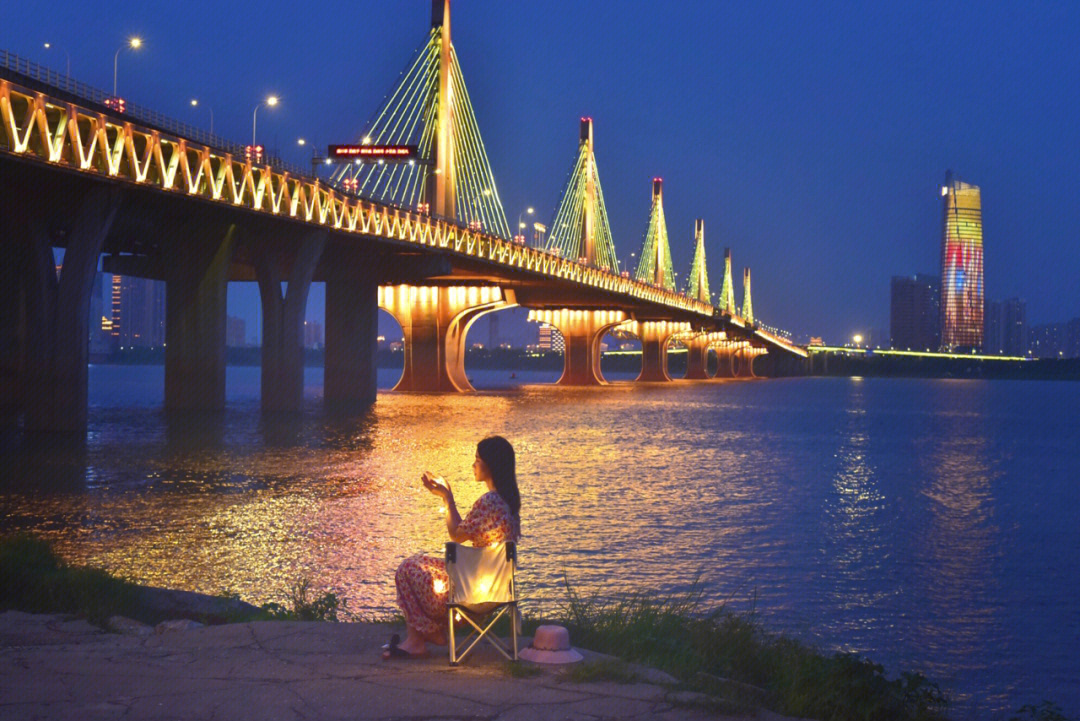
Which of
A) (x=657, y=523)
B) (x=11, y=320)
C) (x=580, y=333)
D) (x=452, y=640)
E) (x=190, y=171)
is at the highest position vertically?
(x=190, y=171)

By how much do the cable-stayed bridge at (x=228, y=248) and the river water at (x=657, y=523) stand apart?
393cm

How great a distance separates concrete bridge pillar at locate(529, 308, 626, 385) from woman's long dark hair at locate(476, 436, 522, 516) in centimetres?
10885

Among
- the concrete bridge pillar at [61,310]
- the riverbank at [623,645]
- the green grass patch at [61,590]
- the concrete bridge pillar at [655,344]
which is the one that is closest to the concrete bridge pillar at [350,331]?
the concrete bridge pillar at [61,310]

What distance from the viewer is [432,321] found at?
268 ft

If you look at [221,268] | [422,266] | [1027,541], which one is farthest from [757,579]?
[422,266]

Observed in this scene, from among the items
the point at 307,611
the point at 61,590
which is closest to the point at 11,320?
the point at 61,590

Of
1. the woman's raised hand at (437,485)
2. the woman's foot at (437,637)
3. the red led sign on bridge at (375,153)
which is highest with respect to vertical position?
the red led sign on bridge at (375,153)

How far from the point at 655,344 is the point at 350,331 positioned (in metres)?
87.4

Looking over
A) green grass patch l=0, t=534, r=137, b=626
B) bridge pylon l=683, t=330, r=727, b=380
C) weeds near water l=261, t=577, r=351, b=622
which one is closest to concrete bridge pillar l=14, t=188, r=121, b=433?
green grass patch l=0, t=534, r=137, b=626

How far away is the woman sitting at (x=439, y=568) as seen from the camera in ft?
28.3

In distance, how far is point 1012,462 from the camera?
1654 inches

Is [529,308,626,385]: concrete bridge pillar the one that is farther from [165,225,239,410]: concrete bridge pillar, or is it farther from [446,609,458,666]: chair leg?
[446,609,458,666]: chair leg

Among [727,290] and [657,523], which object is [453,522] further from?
[727,290]

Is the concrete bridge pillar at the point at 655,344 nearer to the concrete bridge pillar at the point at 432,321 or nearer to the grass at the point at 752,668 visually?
the concrete bridge pillar at the point at 432,321
